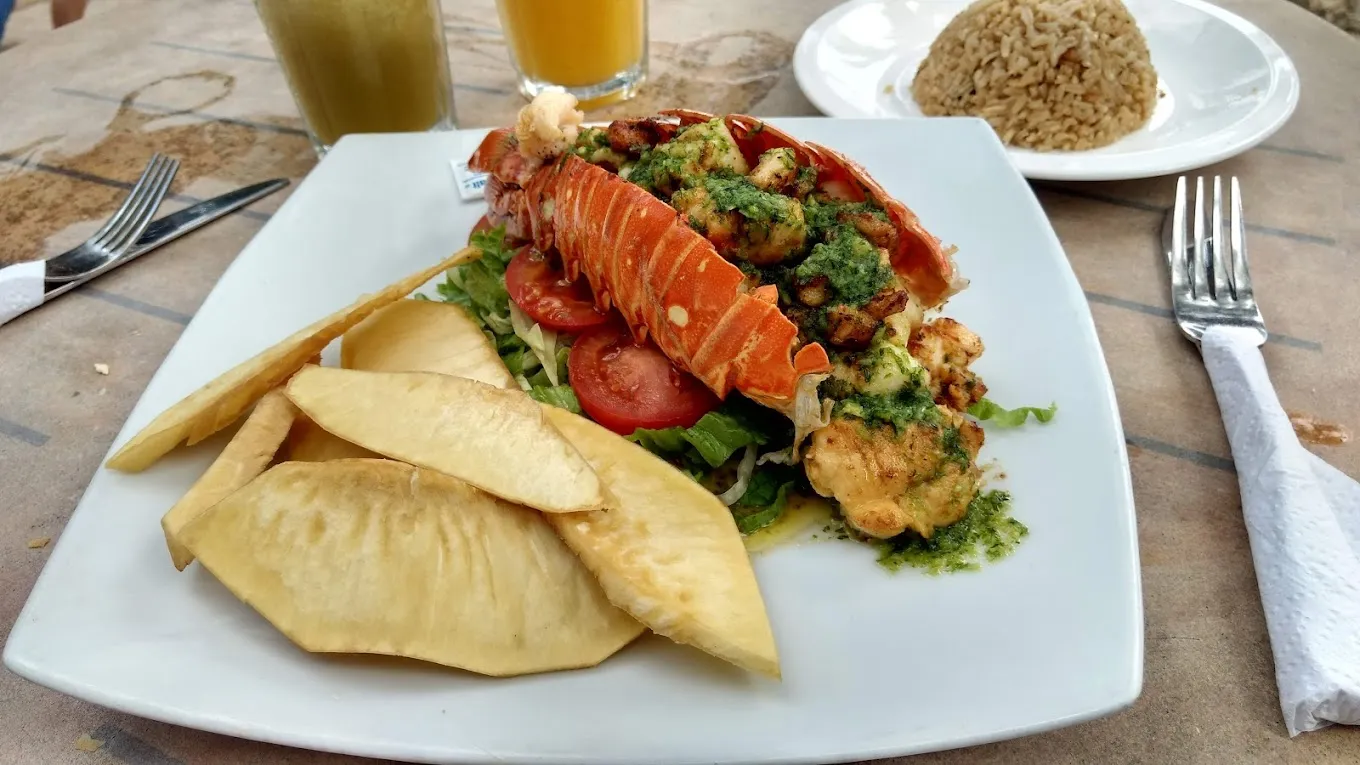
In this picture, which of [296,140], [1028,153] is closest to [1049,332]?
[1028,153]

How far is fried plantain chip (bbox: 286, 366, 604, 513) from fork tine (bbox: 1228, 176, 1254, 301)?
1639mm

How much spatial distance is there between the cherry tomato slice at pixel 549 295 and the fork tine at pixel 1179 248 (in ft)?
4.46

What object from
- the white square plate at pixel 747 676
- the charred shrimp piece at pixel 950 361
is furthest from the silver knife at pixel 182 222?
the charred shrimp piece at pixel 950 361

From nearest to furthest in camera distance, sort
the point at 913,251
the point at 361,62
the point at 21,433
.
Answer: the point at 913,251 → the point at 21,433 → the point at 361,62

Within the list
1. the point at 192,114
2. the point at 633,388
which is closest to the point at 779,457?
the point at 633,388

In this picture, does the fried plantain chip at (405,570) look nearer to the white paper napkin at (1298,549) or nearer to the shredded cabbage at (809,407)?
the shredded cabbage at (809,407)

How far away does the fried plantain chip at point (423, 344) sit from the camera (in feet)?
5.35

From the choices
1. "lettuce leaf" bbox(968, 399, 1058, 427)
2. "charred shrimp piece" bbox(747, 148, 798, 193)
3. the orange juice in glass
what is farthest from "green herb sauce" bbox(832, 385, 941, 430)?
the orange juice in glass

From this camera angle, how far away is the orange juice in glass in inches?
104

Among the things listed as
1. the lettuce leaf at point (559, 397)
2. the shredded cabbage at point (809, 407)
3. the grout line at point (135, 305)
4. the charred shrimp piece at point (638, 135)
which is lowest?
the grout line at point (135, 305)

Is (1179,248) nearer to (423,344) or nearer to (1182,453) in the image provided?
(1182,453)

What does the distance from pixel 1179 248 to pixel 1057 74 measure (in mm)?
695

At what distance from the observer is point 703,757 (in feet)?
3.48

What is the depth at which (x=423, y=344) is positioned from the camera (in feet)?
5.50
